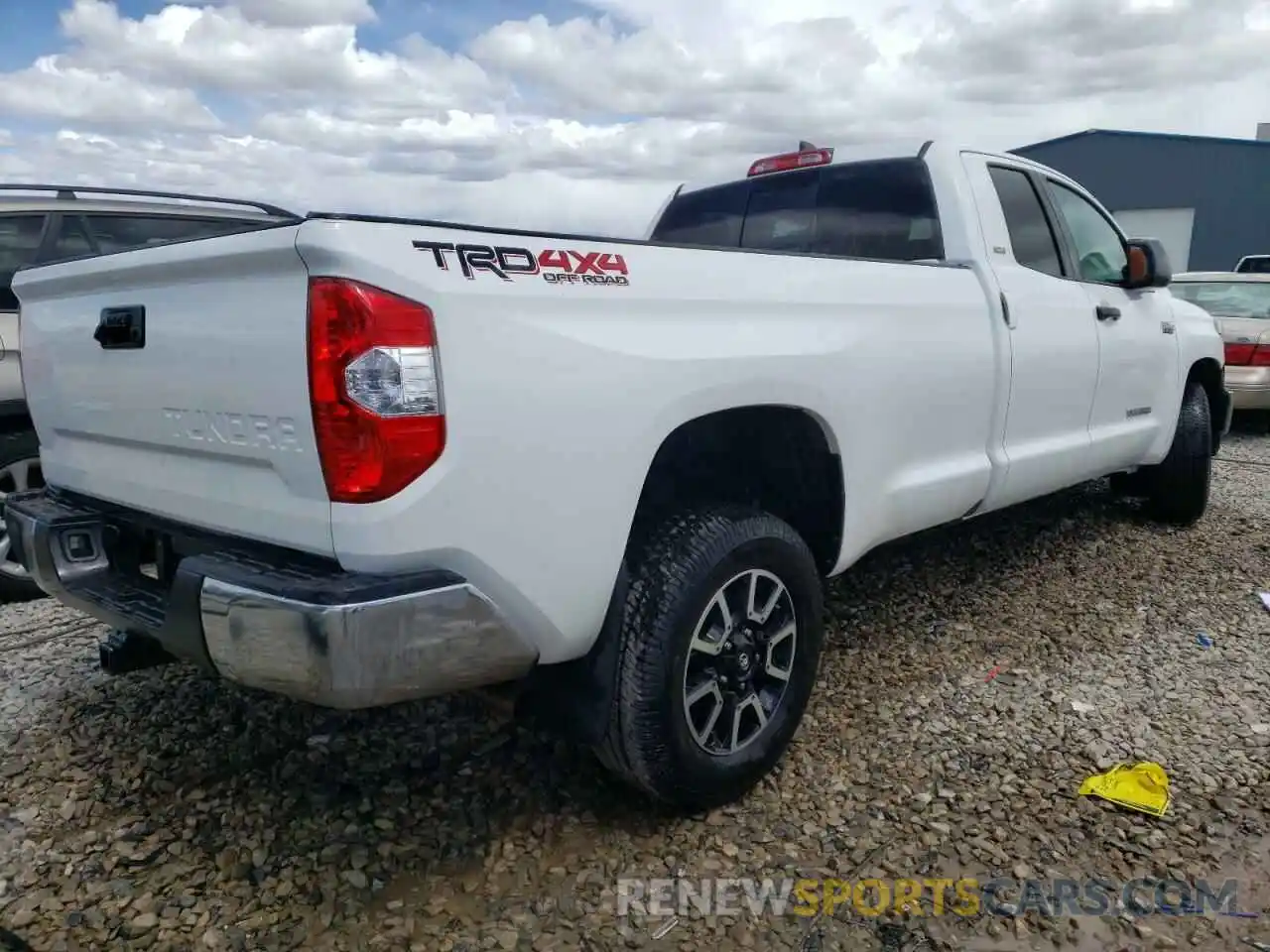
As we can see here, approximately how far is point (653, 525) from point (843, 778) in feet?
3.25

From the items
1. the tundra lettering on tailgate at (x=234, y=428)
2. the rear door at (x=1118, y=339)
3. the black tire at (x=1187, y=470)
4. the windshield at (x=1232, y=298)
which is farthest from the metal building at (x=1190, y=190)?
the tundra lettering on tailgate at (x=234, y=428)

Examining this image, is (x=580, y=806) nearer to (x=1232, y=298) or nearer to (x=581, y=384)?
(x=581, y=384)

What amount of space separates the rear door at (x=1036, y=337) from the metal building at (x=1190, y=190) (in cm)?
2075

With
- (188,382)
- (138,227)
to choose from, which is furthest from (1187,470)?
(138,227)

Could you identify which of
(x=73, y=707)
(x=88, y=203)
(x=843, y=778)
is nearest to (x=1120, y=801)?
(x=843, y=778)

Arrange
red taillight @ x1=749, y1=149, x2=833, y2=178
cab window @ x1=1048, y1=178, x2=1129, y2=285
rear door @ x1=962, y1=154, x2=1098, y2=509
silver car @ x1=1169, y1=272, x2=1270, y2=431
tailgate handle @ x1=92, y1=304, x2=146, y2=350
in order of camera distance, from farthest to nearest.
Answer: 1. silver car @ x1=1169, y1=272, x2=1270, y2=431
2. cab window @ x1=1048, y1=178, x2=1129, y2=285
3. red taillight @ x1=749, y1=149, x2=833, y2=178
4. rear door @ x1=962, y1=154, x2=1098, y2=509
5. tailgate handle @ x1=92, y1=304, x2=146, y2=350

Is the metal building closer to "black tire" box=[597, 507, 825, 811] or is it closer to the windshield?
the windshield

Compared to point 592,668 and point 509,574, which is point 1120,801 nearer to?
point 592,668

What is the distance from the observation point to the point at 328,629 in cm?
182

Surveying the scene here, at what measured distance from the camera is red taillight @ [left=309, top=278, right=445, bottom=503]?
185 cm

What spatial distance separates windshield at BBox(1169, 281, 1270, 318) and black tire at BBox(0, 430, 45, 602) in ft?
29.9

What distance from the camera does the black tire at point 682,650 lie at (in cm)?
232

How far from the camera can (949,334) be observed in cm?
323

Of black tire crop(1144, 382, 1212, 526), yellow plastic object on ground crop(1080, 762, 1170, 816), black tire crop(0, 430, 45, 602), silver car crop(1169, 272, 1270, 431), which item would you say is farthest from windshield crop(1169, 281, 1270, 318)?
black tire crop(0, 430, 45, 602)
